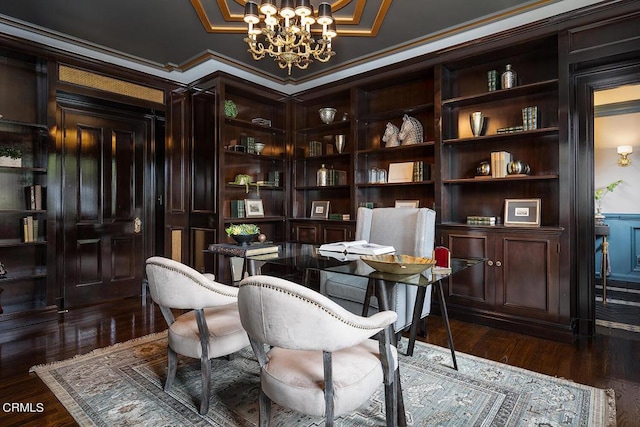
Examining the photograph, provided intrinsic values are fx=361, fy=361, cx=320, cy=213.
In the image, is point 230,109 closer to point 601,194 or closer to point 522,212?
point 522,212

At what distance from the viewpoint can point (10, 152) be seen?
3342 millimetres

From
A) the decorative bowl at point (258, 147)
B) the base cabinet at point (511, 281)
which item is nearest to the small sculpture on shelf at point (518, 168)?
the base cabinet at point (511, 281)

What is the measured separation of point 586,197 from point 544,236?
47 cm

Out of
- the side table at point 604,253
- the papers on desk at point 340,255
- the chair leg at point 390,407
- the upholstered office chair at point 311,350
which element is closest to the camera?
the upholstered office chair at point 311,350

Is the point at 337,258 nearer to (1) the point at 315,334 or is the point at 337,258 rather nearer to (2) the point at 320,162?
(1) the point at 315,334

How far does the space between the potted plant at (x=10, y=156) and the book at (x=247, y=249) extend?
218 centimetres

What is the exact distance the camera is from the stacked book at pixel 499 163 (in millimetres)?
3373

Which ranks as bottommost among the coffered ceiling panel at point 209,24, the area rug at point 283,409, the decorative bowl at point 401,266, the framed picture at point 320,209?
the area rug at point 283,409

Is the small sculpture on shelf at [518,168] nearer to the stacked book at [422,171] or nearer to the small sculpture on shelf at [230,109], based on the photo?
the stacked book at [422,171]

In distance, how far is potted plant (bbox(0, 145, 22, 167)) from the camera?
328 centimetres

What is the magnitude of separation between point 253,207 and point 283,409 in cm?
304

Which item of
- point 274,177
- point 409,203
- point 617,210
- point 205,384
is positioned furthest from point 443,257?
point 617,210

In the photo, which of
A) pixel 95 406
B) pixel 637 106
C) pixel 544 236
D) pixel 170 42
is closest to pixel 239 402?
pixel 95 406

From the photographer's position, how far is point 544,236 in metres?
3.04
